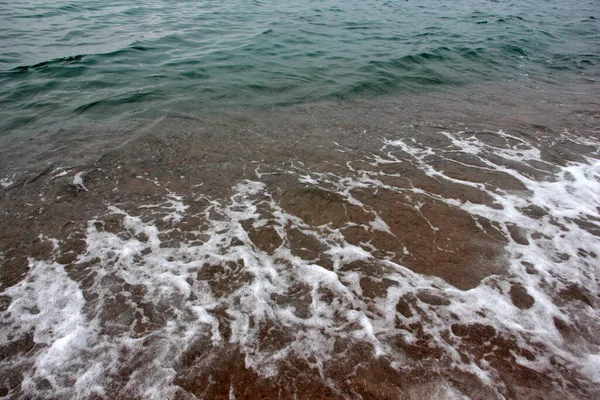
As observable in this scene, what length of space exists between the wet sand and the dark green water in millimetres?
2865

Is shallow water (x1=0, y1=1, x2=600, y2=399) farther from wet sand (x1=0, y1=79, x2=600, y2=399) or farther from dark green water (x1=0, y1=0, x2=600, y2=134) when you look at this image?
dark green water (x1=0, y1=0, x2=600, y2=134)

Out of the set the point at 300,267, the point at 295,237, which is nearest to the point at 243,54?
the point at 295,237

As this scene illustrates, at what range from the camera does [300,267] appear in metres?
4.41

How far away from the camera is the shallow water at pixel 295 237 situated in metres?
→ 3.27

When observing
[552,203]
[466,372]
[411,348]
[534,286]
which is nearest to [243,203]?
[411,348]

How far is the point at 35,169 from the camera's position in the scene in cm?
632

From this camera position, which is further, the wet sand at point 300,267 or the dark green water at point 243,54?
the dark green water at point 243,54

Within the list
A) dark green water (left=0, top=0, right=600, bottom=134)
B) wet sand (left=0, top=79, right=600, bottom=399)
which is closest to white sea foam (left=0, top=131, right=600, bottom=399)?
wet sand (left=0, top=79, right=600, bottom=399)

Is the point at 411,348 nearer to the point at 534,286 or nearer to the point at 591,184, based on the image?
the point at 534,286

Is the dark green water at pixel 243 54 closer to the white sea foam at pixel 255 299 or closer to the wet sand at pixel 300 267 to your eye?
the wet sand at pixel 300 267

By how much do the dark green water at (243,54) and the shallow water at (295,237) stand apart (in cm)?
17

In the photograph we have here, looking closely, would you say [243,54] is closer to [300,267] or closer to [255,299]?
[300,267]

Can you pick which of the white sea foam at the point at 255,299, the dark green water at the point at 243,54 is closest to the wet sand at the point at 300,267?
the white sea foam at the point at 255,299

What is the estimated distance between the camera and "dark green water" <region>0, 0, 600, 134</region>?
9797 mm
